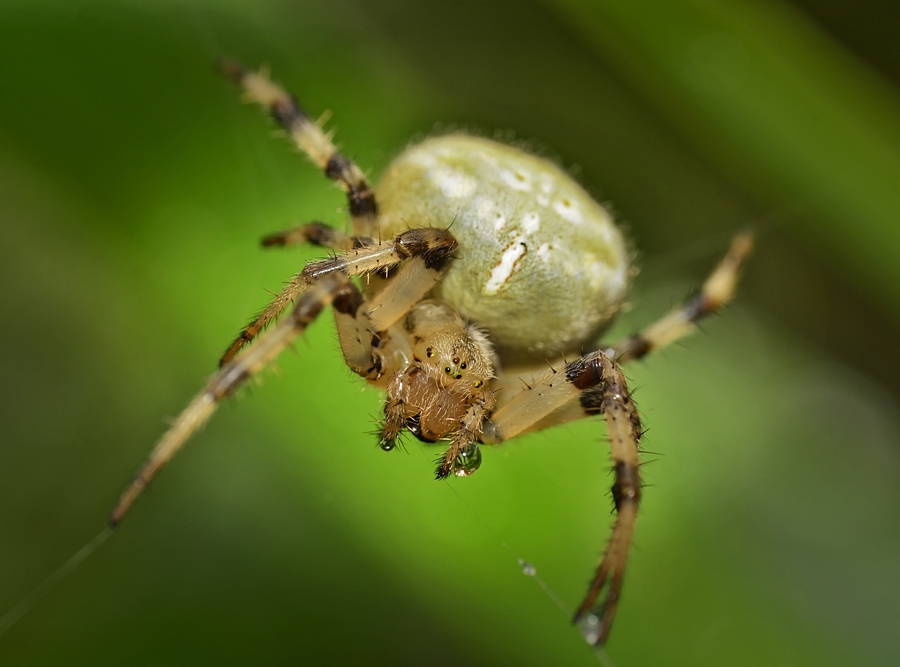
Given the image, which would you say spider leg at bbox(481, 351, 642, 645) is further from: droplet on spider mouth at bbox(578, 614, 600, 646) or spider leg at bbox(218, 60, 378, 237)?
spider leg at bbox(218, 60, 378, 237)

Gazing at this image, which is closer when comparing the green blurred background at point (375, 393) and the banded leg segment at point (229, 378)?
the banded leg segment at point (229, 378)

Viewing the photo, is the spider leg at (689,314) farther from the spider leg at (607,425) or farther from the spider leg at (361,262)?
the spider leg at (361,262)

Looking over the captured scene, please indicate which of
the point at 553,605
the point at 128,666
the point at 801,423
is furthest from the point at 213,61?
the point at 801,423

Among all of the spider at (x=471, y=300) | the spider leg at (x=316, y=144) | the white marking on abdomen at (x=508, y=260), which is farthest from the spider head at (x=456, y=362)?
the spider leg at (x=316, y=144)

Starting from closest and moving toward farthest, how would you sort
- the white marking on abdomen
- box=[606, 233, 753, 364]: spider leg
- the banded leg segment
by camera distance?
the banded leg segment, the white marking on abdomen, box=[606, 233, 753, 364]: spider leg

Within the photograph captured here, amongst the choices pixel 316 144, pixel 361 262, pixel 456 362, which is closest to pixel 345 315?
pixel 361 262

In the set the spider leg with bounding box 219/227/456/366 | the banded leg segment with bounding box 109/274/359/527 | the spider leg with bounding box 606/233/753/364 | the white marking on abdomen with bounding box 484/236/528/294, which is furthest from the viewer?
the spider leg with bounding box 606/233/753/364

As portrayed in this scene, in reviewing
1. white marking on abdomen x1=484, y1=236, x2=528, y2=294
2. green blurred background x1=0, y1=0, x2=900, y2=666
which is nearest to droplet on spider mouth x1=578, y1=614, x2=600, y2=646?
green blurred background x1=0, y1=0, x2=900, y2=666
